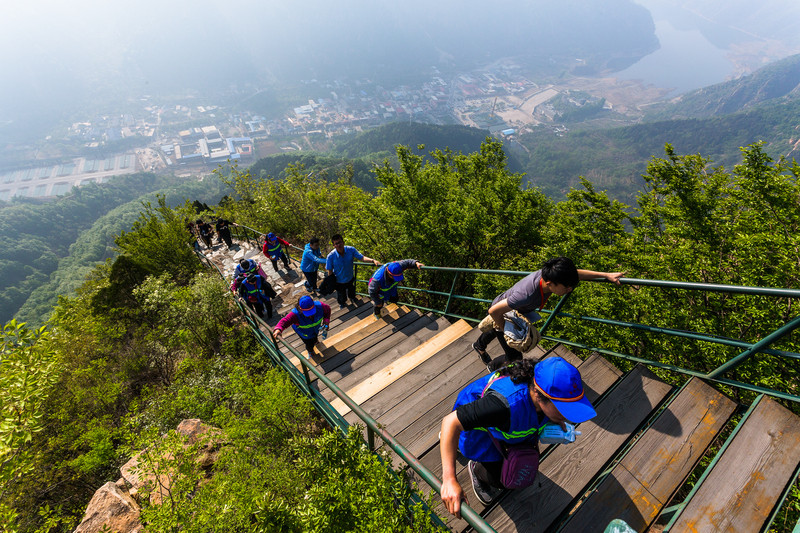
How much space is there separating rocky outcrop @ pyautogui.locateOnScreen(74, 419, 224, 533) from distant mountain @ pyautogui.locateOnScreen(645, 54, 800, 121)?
256193 millimetres

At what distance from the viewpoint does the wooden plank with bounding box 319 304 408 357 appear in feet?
17.7

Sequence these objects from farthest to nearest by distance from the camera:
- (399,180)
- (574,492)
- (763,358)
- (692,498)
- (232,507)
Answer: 1. (399,180)
2. (763,358)
3. (232,507)
4. (574,492)
5. (692,498)

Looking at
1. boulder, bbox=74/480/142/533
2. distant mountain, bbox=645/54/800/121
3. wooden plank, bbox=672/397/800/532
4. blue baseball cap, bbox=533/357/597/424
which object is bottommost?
distant mountain, bbox=645/54/800/121

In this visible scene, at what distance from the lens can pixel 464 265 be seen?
11.5 meters

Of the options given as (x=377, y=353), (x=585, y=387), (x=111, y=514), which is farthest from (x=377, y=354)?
(x=111, y=514)

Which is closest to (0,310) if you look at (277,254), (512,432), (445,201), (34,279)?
(34,279)

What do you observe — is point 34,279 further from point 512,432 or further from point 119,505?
point 512,432

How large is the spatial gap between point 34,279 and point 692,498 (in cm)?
12393

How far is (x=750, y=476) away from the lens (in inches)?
81.6

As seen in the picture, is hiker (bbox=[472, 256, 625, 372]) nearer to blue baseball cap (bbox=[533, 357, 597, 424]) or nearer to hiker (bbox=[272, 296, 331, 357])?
blue baseball cap (bbox=[533, 357, 597, 424])

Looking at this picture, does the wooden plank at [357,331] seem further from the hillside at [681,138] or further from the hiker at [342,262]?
the hillside at [681,138]

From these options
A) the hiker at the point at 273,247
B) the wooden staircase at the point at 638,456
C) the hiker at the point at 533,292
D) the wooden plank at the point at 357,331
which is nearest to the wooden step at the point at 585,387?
the wooden staircase at the point at 638,456

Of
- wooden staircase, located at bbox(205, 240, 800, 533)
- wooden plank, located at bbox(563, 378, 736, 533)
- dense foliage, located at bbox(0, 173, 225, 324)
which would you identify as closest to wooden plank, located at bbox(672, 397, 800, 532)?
wooden staircase, located at bbox(205, 240, 800, 533)

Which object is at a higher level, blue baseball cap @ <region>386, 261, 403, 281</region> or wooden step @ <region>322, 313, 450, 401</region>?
blue baseball cap @ <region>386, 261, 403, 281</region>
